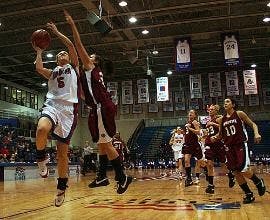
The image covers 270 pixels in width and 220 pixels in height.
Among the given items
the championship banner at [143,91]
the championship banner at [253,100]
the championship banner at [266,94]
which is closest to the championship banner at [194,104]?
the championship banner at [253,100]

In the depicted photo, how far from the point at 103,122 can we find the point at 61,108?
0.52 m

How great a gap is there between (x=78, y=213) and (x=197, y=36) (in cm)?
1551

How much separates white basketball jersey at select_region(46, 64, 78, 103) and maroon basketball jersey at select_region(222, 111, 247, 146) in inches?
108

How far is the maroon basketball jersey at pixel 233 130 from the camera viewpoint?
19.7 feet

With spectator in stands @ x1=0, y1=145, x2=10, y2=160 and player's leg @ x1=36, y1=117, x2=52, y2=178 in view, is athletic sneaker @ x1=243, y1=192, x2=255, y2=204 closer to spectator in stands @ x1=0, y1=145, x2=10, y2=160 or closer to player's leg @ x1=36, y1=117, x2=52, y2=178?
player's leg @ x1=36, y1=117, x2=52, y2=178

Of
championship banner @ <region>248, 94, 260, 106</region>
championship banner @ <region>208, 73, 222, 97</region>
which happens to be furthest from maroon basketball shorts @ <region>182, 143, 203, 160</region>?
championship banner @ <region>248, 94, 260, 106</region>

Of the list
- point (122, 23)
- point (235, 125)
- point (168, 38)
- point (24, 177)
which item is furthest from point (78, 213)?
point (168, 38)

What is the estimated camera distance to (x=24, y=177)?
52.5 ft

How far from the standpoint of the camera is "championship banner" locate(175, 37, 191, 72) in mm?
15445

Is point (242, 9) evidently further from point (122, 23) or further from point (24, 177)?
point (24, 177)

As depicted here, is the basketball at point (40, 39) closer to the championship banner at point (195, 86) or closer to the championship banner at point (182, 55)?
the championship banner at point (182, 55)

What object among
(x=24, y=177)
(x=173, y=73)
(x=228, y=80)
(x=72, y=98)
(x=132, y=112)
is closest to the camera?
(x=72, y=98)

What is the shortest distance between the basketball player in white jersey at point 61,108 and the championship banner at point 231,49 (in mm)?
11402

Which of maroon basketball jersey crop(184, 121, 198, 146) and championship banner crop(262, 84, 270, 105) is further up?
championship banner crop(262, 84, 270, 105)
